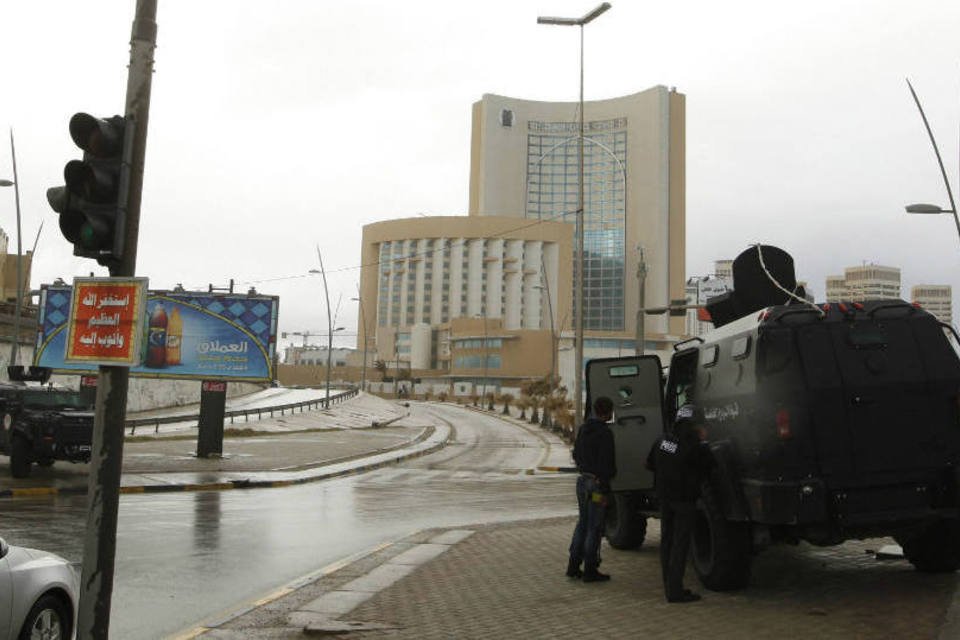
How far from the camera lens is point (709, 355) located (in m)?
8.93

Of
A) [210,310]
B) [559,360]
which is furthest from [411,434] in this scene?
[559,360]

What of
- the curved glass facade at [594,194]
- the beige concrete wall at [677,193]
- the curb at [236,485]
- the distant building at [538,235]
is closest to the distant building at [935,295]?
the distant building at [538,235]

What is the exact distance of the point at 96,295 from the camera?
520 centimetres

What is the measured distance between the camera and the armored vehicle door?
33.3 ft

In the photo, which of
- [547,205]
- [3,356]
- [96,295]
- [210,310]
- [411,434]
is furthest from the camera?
[547,205]

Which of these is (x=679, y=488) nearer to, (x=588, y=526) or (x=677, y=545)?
(x=677, y=545)

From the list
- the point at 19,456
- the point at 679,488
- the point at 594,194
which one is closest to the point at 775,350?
the point at 679,488

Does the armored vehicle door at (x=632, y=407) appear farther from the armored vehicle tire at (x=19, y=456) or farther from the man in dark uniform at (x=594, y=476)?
the armored vehicle tire at (x=19, y=456)

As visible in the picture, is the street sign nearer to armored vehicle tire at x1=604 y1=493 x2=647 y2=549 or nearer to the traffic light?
the traffic light

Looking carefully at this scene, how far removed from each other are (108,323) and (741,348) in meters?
5.60

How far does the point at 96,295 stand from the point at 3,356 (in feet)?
116

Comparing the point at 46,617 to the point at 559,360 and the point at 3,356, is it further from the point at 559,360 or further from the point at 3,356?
the point at 559,360

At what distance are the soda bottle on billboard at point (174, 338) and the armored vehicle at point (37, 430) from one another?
32.6ft

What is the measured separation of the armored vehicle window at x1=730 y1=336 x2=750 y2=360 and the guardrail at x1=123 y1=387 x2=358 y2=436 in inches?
1013
